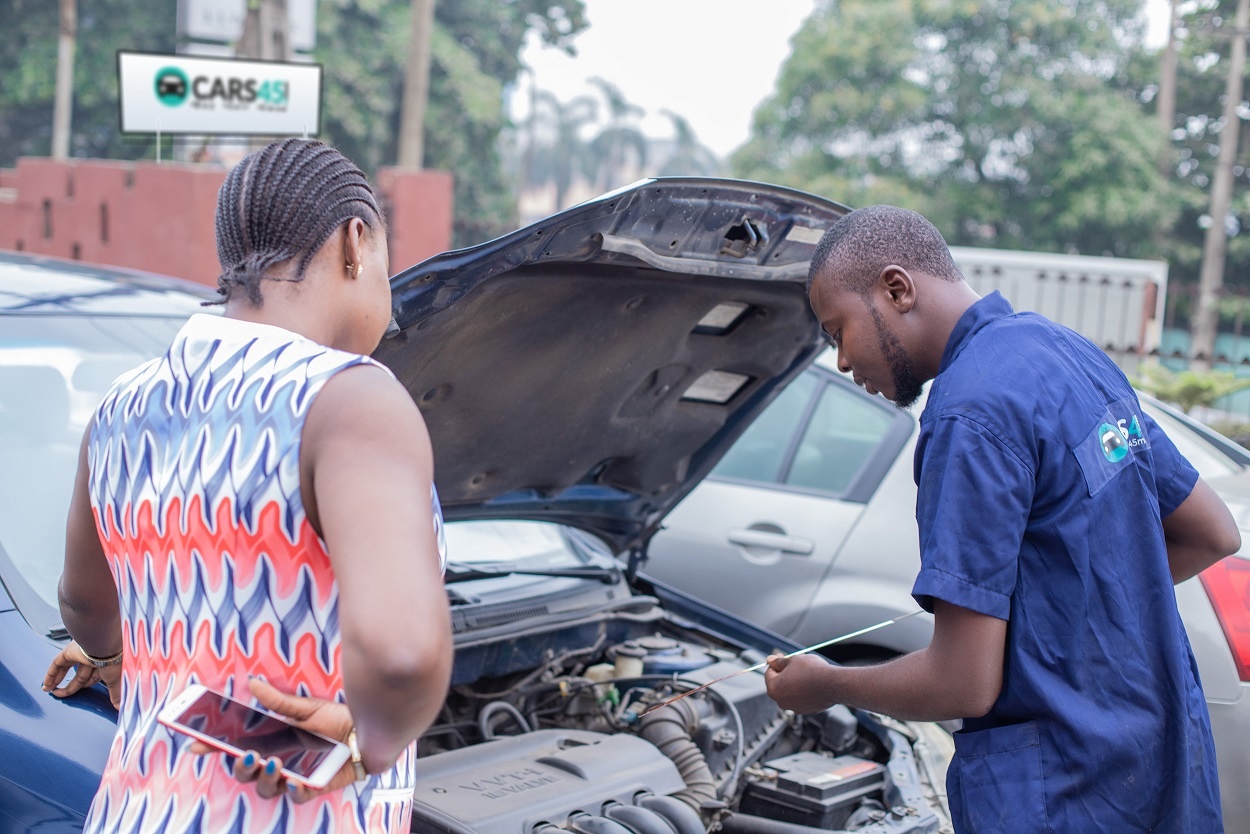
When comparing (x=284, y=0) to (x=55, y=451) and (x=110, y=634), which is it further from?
(x=110, y=634)

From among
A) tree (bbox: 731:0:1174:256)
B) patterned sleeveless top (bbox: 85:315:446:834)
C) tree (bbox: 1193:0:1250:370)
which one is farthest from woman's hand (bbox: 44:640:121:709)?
tree (bbox: 731:0:1174:256)

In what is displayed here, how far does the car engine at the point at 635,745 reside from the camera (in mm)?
2432

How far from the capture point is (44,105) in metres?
26.4

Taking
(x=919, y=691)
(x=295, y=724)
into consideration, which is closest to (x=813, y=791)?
(x=919, y=691)

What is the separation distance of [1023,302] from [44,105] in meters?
22.5

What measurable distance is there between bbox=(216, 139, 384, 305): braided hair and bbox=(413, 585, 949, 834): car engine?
126 cm

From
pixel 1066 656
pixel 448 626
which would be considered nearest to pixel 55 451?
pixel 448 626

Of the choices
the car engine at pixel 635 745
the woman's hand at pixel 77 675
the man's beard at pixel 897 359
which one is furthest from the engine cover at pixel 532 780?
the man's beard at pixel 897 359

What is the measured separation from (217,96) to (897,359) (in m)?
6.44

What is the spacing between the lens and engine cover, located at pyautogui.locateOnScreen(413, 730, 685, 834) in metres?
2.27

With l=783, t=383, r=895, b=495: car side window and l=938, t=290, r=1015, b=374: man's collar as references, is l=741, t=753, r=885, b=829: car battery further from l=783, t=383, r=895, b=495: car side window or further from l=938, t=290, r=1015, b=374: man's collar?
l=783, t=383, r=895, b=495: car side window

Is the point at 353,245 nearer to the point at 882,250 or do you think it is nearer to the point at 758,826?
the point at 882,250

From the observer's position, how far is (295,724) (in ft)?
4.20

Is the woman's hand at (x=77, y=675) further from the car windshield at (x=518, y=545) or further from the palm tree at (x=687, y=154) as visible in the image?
the palm tree at (x=687, y=154)
